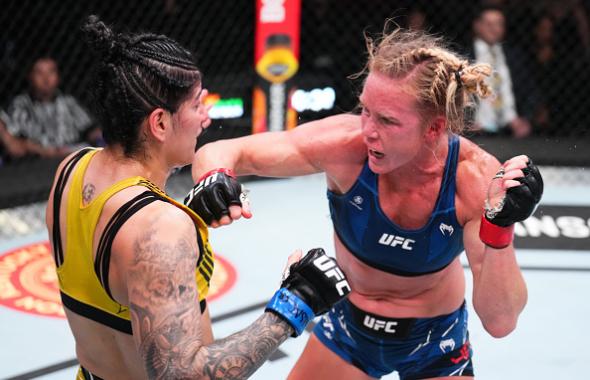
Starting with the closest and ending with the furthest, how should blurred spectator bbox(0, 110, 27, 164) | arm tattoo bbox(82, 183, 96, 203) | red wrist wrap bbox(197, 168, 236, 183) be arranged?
arm tattoo bbox(82, 183, 96, 203) → red wrist wrap bbox(197, 168, 236, 183) → blurred spectator bbox(0, 110, 27, 164)

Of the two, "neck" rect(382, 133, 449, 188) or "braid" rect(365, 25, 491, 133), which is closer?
"braid" rect(365, 25, 491, 133)

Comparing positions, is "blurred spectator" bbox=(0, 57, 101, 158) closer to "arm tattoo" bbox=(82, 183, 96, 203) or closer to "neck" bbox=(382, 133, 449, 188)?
"neck" bbox=(382, 133, 449, 188)

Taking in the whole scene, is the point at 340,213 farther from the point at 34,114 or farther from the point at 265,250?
the point at 34,114

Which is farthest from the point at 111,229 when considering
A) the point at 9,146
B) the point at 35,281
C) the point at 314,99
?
the point at 314,99

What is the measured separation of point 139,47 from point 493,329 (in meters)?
1.04

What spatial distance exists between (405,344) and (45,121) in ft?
10.6

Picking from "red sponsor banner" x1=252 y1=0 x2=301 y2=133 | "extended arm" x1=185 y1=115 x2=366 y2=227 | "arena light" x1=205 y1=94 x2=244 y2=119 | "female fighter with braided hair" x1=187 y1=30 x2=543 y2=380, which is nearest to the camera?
"female fighter with braided hair" x1=187 y1=30 x2=543 y2=380

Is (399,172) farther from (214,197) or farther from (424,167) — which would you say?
(214,197)

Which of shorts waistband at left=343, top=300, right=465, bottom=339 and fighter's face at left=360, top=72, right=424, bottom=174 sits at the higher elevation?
fighter's face at left=360, top=72, right=424, bottom=174

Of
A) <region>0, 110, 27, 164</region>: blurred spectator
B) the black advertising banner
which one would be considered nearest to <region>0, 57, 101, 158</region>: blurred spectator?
<region>0, 110, 27, 164</region>: blurred spectator

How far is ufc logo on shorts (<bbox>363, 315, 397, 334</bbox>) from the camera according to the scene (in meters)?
2.04

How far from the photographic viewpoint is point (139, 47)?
1.40 metres

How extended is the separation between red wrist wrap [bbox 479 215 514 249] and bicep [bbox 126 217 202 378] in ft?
2.38

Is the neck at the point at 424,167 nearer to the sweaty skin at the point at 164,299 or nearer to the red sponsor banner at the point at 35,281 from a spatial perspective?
the sweaty skin at the point at 164,299
